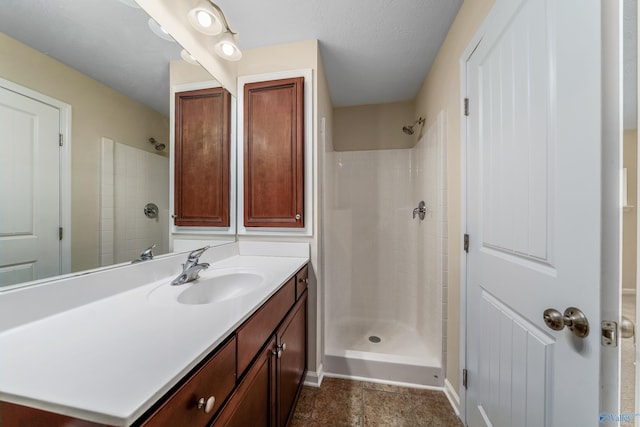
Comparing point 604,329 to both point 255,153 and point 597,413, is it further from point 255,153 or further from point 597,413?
point 255,153

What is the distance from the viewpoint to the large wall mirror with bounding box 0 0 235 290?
0.61 metres

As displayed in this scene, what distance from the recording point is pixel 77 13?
77 cm

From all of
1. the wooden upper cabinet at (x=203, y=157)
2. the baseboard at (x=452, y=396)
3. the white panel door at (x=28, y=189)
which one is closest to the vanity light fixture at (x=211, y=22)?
the wooden upper cabinet at (x=203, y=157)

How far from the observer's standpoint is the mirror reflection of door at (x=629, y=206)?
47 cm

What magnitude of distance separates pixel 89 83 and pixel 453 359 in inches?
85.2

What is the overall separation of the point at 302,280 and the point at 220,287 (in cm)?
46

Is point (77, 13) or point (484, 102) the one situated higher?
point (77, 13)

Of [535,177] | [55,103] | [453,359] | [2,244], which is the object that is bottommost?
[453,359]

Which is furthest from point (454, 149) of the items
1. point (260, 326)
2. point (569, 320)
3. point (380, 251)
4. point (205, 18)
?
point (205, 18)

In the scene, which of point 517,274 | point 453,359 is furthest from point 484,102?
point 453,359

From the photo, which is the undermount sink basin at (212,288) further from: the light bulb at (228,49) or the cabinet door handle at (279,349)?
the light bulb at (228,49)

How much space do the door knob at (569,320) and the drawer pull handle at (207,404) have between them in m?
0.92

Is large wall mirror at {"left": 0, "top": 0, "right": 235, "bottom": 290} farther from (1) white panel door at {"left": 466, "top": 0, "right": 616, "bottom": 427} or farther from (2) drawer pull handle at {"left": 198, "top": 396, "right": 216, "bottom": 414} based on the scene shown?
(1) white panel door at {"left": 466, "top": 0, "right": 616, "bottom": 427}

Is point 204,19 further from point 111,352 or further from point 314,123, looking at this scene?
point 111,352
